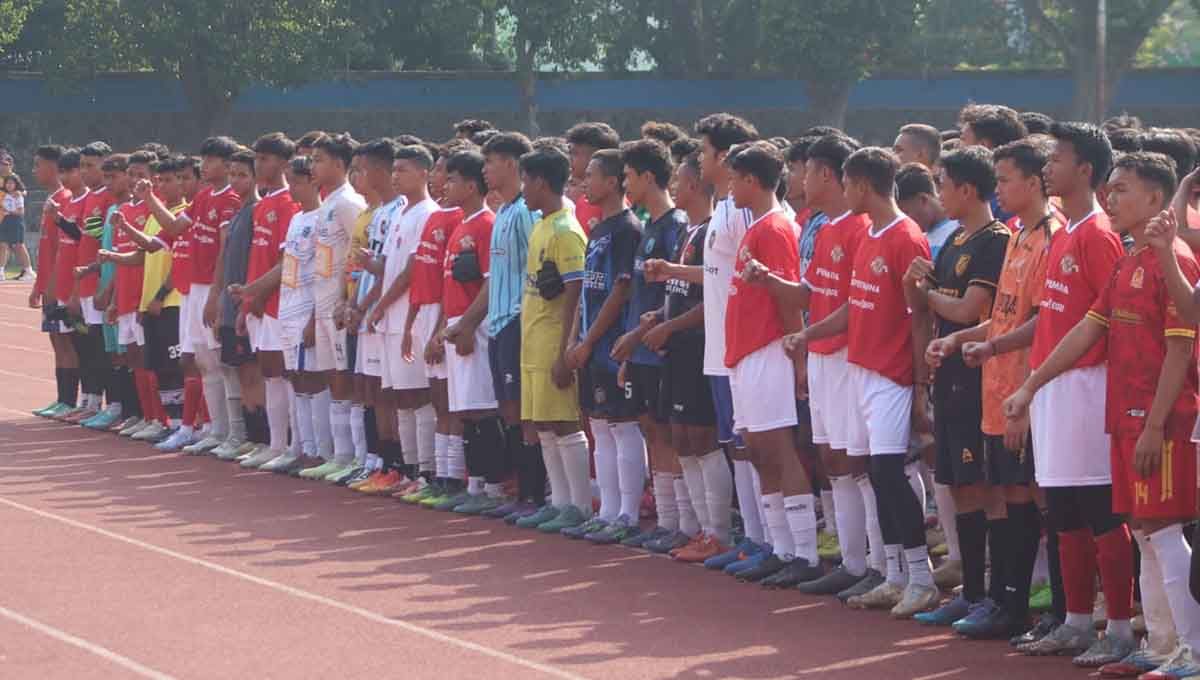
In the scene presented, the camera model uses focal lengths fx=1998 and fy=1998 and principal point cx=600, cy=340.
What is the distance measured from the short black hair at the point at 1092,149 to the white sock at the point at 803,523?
2.38 meters

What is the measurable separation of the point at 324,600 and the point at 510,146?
11.2ft

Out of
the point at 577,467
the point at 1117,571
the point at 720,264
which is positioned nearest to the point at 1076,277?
the point at 1117,571

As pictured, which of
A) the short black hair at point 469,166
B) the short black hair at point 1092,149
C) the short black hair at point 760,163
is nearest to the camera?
the short black hair at point 1092,149

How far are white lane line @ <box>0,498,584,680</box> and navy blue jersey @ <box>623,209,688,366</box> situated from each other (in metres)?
2.24

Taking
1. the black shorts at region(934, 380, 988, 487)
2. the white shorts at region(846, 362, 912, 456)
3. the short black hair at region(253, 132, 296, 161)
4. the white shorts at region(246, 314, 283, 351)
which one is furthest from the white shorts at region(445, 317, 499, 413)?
the black shorts at region(934, 380, 988, 487)

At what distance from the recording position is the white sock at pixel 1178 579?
7.32 meters

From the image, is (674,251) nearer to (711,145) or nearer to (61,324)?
(711,145)

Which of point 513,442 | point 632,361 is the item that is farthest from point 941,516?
point 513,442

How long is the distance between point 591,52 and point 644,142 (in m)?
37.2

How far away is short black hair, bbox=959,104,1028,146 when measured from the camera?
951 cm

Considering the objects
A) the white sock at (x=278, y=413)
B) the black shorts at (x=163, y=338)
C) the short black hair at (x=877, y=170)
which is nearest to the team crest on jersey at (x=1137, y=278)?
the short black hair at (x=877, y=170)

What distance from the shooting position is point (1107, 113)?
48.7 meters

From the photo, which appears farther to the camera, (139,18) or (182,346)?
(139,18)

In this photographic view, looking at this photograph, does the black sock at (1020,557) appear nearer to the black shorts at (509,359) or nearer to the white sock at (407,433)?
the black shorts at (509,359)
